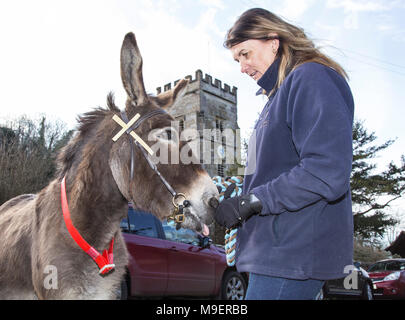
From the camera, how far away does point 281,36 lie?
75.4 inches

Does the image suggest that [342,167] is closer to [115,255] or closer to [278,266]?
[278,266]

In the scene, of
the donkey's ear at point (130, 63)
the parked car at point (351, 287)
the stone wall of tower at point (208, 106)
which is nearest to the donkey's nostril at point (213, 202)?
the donkey's ear at point (130, 63)

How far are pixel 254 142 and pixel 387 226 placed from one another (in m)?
28.7

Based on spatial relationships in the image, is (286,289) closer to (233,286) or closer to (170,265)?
(170,265)

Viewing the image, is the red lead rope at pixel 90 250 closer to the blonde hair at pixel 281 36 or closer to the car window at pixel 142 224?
the blonde hair at pixel 281 36

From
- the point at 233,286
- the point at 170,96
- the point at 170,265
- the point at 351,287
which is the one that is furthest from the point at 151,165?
the point at 351,287

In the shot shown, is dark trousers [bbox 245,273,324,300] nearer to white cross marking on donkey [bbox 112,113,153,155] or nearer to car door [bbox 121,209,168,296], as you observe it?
white cross marking on donkey [bbox 112,113,153,155]

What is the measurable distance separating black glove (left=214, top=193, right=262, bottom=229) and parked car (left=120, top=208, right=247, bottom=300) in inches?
Answer: 192

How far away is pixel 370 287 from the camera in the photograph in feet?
40.3

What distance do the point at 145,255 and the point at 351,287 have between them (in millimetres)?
8182

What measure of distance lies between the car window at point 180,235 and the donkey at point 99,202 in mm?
5015

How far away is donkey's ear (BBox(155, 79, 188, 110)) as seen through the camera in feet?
9.00

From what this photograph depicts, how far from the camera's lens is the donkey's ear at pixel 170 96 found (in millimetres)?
2744
